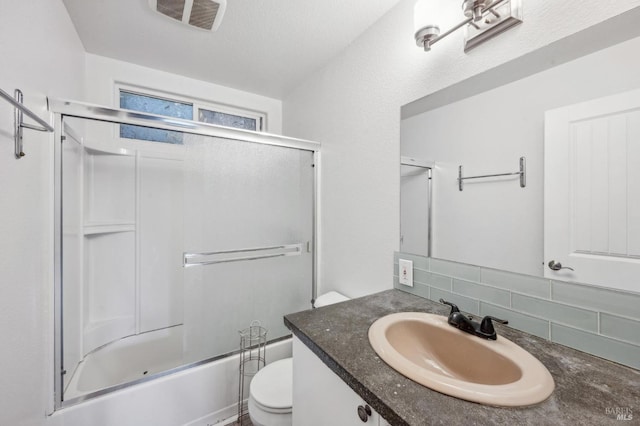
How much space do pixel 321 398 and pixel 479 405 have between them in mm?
465

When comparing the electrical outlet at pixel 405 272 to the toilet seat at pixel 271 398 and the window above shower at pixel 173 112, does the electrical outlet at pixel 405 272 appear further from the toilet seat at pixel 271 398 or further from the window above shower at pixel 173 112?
the window above shower at pixel 173 112

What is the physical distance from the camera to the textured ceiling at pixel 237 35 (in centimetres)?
140

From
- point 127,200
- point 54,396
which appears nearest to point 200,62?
point 127,200

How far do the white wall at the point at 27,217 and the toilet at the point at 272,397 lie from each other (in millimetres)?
870

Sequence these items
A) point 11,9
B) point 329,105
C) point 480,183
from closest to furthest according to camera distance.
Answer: point 11,9
point 480,183
point 329,105

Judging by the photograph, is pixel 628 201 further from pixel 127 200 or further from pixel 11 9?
pixel 127 200

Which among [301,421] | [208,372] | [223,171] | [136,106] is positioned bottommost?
[208,372]

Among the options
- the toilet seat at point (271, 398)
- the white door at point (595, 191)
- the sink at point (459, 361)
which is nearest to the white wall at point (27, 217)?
the toilet seat at point (271, 398)

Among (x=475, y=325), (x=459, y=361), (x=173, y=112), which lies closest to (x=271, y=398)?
(x=459, y=361)

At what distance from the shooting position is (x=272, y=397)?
124 cm

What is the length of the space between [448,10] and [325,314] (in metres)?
1.36

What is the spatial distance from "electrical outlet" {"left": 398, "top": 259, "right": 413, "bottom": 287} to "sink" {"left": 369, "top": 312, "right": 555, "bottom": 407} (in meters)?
0.28

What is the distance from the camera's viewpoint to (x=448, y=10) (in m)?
1.09

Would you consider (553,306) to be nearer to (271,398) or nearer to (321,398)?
(321,398)
